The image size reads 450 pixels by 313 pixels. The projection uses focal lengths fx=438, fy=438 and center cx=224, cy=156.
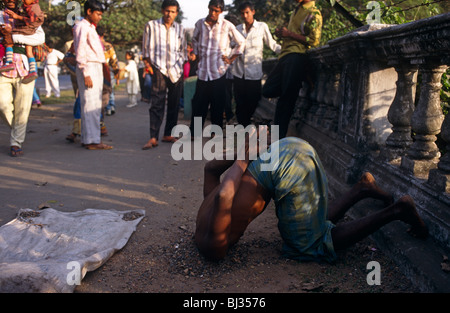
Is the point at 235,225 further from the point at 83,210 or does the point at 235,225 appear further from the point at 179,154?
the point at 179,154

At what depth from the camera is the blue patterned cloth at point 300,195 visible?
2830 mm

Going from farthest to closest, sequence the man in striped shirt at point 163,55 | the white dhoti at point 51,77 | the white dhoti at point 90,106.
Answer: the white dhoti at point 51,77 < the man in striped shirt at point 163,55 < the white dhoti at point 90,106

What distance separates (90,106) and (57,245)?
3.75 m

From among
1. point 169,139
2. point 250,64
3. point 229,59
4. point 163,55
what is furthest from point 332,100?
point 169,139

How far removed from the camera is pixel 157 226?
3836 millimetres

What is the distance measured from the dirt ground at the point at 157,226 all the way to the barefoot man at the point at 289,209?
0.16 meters

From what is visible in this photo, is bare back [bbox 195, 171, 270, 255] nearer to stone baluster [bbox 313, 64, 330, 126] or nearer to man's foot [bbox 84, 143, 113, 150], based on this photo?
stone baluster [bbox 313, 64, 330, 126]

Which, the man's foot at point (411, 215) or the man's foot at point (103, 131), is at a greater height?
the man's foot at point (411, 215)

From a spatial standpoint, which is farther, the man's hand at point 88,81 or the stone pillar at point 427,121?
the man's hand at point 88,81

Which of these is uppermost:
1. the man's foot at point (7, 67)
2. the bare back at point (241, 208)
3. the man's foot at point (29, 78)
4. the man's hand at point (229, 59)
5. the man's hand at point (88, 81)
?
the man's hand at point (229, 59)

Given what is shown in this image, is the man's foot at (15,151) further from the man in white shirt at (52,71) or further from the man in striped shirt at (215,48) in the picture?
the man in white shirt at (52,71)

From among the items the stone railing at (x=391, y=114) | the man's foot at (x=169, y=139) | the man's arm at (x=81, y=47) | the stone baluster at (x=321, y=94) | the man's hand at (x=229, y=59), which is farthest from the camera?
the man's foot at (x=169, y=139)

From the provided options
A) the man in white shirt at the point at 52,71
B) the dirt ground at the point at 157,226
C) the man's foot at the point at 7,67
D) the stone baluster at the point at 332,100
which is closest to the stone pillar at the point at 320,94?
the stone baluster at the point at 332,100
